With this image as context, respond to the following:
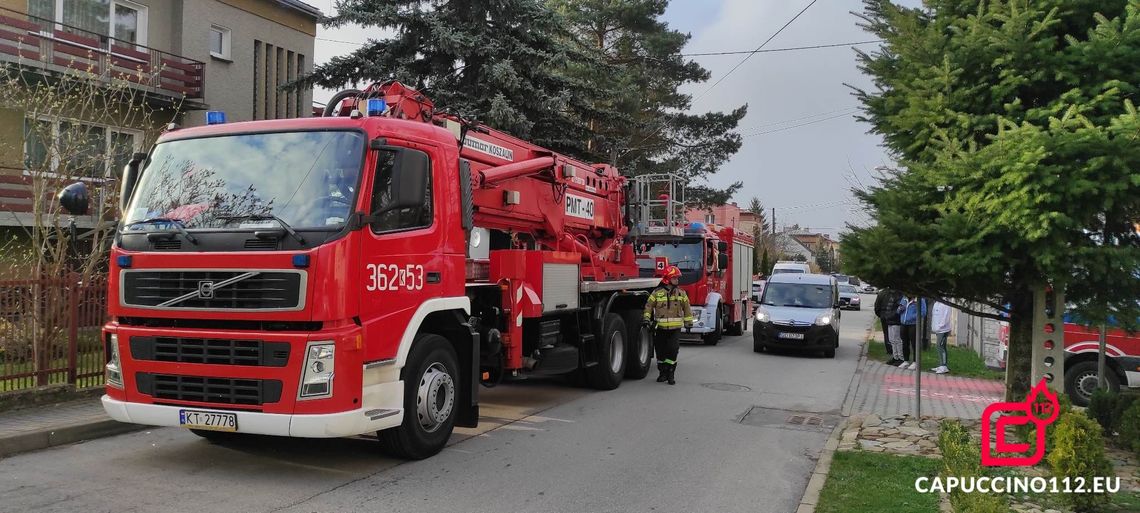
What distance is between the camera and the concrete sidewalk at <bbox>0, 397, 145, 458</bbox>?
21.8 feet

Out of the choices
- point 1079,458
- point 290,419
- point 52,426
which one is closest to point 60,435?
point 52,426

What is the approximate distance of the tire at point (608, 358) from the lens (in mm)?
10758

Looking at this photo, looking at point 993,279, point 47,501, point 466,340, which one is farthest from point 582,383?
point 47,501

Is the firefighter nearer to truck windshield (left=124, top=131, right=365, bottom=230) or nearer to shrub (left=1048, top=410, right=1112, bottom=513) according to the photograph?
truck windshield (left=124, top=131, right=365, bottom=230)

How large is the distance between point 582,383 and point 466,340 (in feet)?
14.1

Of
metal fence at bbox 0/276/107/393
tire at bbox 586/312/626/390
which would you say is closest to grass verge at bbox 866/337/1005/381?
tire at bbox 586/312/626/390

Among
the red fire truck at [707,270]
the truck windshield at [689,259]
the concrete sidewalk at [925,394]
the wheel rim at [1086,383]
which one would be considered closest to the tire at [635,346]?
the concrete sidewalk at [925,394]

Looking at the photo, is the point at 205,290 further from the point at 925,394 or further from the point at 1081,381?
the point at 1081,381

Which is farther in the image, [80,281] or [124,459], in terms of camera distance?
[80,281]

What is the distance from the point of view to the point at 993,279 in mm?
6891

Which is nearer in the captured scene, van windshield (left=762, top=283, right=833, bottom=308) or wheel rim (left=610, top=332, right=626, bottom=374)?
wheel rim (left=610, top=332, right=626, bottom=374)

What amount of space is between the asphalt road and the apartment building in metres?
6.64

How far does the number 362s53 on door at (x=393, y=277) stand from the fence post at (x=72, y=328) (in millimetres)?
4531

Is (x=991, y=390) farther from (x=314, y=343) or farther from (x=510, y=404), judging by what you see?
(x=314, y=343)
